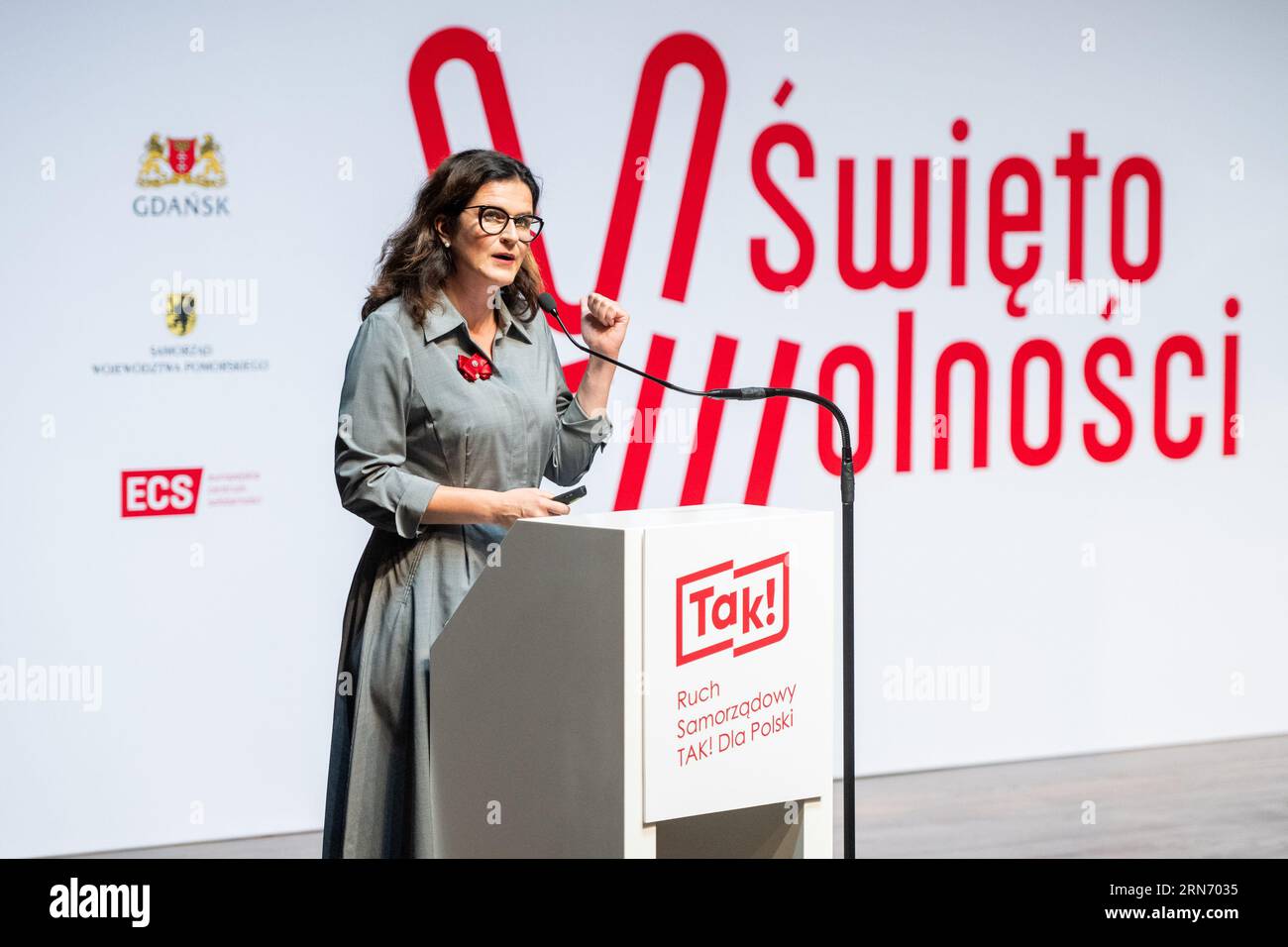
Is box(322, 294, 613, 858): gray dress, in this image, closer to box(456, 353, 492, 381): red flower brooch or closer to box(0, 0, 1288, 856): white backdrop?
box(456, 353, 492, 381): red flower brooch

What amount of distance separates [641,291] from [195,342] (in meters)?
1.35

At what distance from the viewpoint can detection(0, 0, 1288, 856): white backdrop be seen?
3918mm

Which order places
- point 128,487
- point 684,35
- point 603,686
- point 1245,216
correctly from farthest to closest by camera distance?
point 1245,216 < point 684,35 < point 128,487 < point 603,686

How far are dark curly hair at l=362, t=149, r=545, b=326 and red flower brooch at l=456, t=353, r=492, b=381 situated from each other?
11 cm

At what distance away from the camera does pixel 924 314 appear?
4684 mm

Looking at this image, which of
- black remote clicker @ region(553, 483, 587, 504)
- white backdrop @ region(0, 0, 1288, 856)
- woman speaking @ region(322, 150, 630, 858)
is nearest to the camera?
black remote clicker @ region(553, 483, 587, 504)

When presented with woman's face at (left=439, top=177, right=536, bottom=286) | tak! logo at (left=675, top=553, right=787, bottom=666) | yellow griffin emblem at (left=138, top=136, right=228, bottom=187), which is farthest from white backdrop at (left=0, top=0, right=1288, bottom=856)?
tak! logo at (left=675, top=553, right=787, bottom=666)

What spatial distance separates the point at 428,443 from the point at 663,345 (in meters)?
2.13

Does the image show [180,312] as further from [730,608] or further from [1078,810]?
[1078,810]

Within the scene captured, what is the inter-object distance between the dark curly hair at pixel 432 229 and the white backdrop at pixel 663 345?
1695 millimetres

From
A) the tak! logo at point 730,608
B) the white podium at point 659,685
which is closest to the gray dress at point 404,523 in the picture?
the white podium at point 659,685

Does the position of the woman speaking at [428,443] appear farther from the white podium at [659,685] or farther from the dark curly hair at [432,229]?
the white podium at [659,685]

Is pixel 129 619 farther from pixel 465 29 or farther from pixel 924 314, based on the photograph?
pixel 924 314
